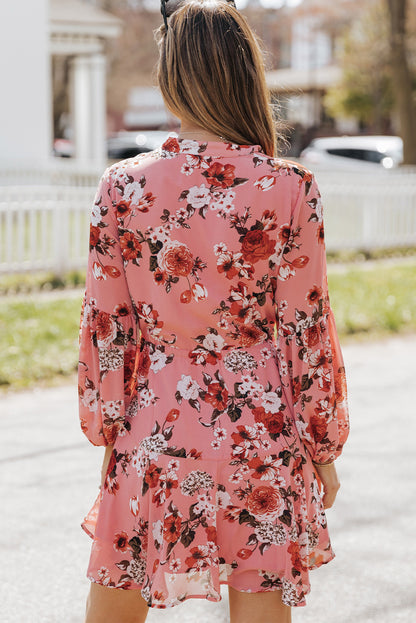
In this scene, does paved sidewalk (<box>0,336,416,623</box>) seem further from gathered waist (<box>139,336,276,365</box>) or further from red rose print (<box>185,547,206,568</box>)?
gathered waist (<box>139,336,276,365</box>)

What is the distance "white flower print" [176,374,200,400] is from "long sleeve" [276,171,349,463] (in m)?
0.20

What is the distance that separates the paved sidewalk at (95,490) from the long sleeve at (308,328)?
1.42 meters

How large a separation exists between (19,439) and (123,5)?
43.9 metres

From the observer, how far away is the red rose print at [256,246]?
1947 millimetres

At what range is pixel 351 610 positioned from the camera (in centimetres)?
326

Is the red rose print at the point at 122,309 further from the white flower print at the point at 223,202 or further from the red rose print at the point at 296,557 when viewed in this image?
the red rose print at the point at 296,557

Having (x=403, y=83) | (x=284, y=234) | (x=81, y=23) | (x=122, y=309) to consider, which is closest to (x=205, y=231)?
(x=284, y=234)

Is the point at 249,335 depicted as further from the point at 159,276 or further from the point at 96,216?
the point at 96,216

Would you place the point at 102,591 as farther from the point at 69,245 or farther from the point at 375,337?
the point at 69,245

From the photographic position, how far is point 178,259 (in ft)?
6.49

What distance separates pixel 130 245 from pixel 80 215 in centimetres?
861

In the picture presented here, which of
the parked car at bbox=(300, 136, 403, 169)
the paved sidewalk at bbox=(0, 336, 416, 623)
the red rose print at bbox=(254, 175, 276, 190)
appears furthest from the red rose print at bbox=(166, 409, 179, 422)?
the parked car at bbox=(300, 136, 403, 169)

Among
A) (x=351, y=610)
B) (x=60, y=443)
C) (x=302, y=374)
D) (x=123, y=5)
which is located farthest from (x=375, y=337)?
(x=123, y=5)

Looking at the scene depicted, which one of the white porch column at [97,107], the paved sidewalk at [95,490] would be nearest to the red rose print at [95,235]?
the paved sidewalk at [95,490]
